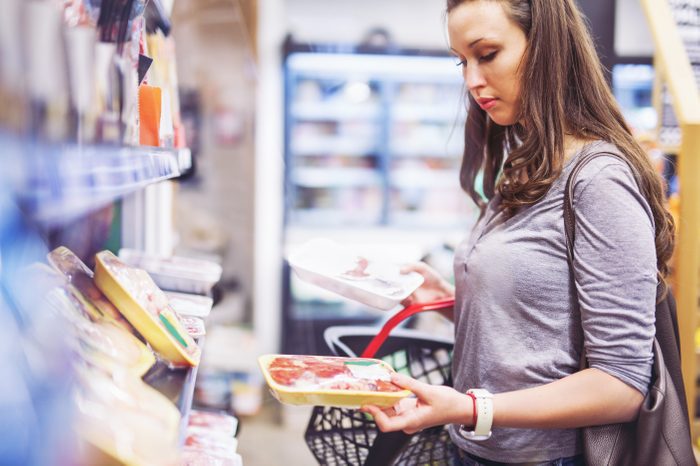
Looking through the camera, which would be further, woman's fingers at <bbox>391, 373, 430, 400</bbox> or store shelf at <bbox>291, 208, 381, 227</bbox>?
store shelf at <bbox>291, 208, 381, 227</bbox>

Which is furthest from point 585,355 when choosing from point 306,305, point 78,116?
point 306,305

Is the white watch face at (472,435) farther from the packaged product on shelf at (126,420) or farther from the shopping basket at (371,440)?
the packaged product on shelf at (126,420)

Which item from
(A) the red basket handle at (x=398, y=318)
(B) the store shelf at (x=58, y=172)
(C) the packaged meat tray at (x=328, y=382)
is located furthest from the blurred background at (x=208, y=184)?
(A) the red basket handle at (x=398, y=318)

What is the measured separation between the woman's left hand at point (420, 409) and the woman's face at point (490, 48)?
57cm

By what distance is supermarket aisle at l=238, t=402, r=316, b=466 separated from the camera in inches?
69.8

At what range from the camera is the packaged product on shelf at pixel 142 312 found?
95 centimetres

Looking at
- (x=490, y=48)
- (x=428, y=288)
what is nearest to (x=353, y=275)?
(x=428, y=288)

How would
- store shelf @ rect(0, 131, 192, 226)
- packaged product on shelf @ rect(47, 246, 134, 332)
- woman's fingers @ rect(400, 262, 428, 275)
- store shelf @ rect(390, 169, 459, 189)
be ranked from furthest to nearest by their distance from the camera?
store shelf @ rect(390, 169, 459, 189), woman's fingers @ rect(400, 262, 428, 275), packaged product on shelf @ rect(47, 246, 134, 332), store shelf @ rect(0, 131, 192, 226)

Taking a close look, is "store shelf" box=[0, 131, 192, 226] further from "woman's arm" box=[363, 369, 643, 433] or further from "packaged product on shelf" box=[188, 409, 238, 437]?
"packaged product on shelf" box=[188, 409, 238, 437]

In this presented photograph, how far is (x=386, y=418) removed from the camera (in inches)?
43.2

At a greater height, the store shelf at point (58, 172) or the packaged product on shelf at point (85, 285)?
the store shelf at point (58, 172)

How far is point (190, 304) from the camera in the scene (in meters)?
1.38

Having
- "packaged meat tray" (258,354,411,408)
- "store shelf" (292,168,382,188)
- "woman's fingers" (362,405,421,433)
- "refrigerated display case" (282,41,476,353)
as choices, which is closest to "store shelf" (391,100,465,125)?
"refrigerated display case" (282,41,476,353)

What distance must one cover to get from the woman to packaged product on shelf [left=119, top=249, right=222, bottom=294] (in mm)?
569
